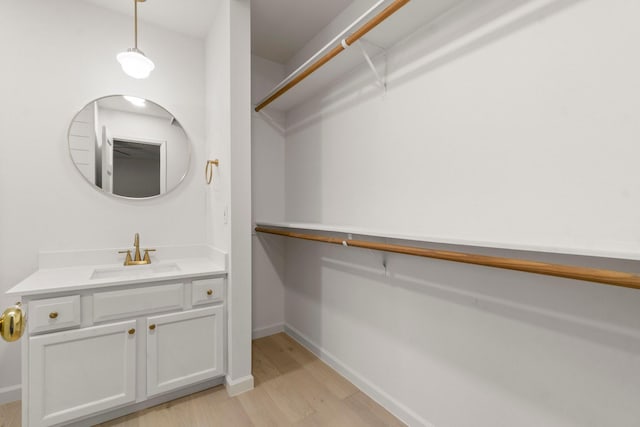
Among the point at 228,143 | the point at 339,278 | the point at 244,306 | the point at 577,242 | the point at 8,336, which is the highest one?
the point at 228,143

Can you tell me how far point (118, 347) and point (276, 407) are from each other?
0.97 metres

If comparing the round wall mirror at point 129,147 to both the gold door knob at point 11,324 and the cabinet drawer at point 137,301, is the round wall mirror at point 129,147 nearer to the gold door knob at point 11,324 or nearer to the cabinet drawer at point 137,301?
Result: the cabinet drawer at point 137,301

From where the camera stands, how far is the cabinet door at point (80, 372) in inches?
54.6

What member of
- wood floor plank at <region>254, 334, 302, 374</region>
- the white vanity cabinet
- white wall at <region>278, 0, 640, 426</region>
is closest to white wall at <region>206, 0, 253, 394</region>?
→ the white vanity cabinet

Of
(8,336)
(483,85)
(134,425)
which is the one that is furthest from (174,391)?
(483,85)

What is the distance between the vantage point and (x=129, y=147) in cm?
210

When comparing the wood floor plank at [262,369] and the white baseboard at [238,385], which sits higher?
the white baseboard at [238,385]

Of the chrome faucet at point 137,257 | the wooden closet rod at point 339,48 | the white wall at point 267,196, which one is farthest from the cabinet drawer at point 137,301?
the wooden closet rod at point 339,48

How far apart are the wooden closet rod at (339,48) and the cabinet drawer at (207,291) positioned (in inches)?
55.4

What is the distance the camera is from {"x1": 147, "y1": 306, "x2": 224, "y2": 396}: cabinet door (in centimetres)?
166

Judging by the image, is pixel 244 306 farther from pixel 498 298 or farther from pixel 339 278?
pixel 498 298

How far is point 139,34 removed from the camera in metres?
2.12

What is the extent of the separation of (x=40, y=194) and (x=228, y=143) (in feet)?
4.13

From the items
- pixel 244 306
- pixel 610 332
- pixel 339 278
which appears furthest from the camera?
pixel 339 278
